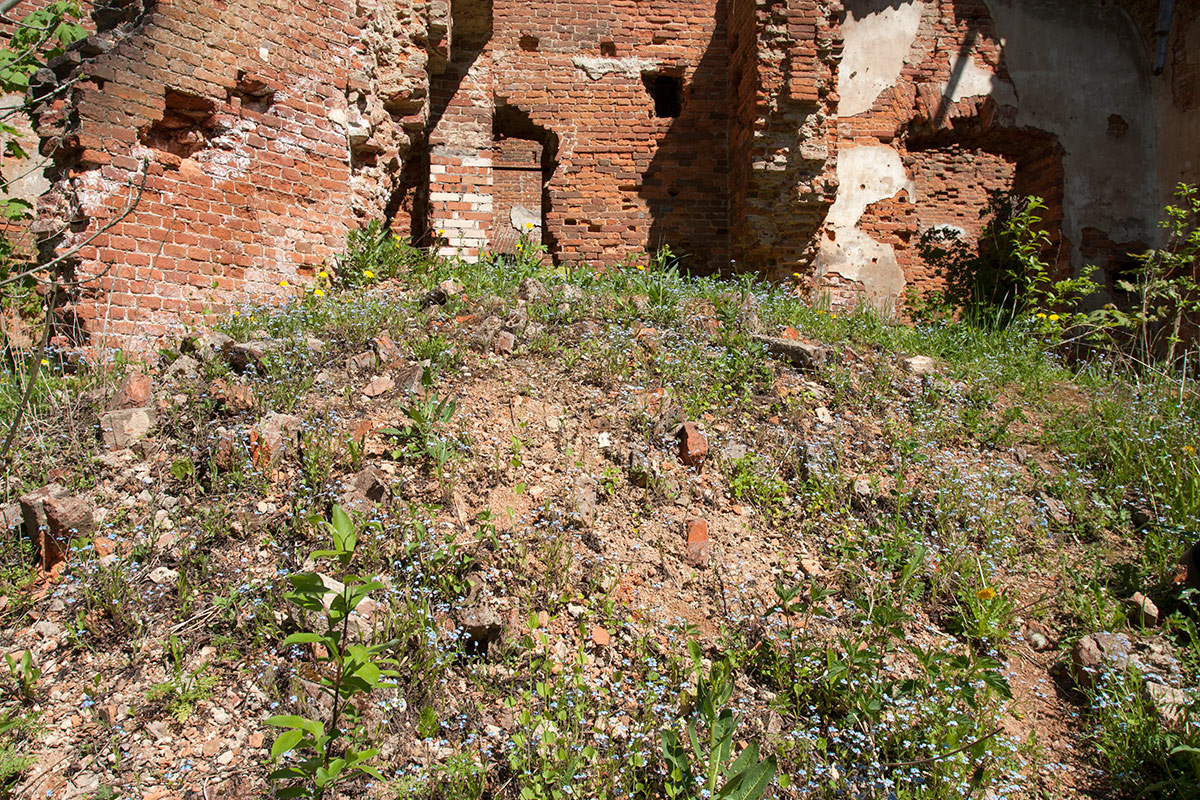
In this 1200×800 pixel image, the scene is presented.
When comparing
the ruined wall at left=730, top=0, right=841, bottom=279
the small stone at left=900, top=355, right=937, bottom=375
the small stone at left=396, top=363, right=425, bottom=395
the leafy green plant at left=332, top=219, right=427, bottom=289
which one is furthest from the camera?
the ruined wall at left=730, top=0, right=841, bottom=279

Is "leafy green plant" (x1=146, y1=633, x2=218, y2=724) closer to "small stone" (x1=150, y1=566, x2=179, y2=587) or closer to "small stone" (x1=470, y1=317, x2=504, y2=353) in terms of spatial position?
"small stone" (x1=150, y1=566, x2=179, y2=587)

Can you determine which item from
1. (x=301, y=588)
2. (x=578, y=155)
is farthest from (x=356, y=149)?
(x=301, y=588)

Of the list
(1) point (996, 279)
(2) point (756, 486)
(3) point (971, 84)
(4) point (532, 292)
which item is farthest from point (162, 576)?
(3) point (971, 84)

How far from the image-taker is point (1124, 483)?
3.91m

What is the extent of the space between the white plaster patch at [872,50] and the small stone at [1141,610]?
6.92m

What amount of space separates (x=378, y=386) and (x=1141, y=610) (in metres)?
3.80

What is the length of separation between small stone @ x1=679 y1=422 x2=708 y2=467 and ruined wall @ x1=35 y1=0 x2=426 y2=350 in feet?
11.4

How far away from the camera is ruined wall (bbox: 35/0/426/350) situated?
15.0ft

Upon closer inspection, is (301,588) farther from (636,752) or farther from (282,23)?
(282,23)

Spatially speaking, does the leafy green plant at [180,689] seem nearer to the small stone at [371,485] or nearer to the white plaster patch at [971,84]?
the small stone at [371,485]

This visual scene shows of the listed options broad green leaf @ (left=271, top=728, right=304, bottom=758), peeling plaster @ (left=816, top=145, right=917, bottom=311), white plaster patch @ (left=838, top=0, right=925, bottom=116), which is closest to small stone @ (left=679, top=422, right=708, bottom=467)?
broad green leaf @ (left=271, top=728, right=304, bottom=758)

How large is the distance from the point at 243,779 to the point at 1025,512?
3.79m

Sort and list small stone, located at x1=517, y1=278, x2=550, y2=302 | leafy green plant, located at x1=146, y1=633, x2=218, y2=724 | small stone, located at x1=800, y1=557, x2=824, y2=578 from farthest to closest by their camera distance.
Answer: small stone, located at x1=517, y1=278, x2=550, y2=302
small stone, located at x1=800, y1=557, x2=824, y2=578
leafy green plant, located at x1=146, y1=633, x2=218, y2=724

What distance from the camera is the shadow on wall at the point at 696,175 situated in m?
8.76
